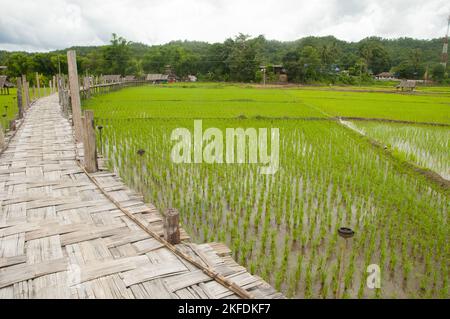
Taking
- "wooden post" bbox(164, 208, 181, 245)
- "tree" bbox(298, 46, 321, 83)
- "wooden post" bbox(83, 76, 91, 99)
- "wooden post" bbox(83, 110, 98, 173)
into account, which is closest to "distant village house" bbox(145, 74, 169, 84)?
"tree" bbox(298, 46, 321, 83)

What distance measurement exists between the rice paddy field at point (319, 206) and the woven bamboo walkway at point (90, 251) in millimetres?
746

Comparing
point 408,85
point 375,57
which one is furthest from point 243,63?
point 375,57

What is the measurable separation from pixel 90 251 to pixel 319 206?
3524 millimetres

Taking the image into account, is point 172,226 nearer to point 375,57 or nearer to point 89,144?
point 89,144

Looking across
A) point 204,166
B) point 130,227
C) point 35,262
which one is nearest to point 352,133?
point 204,166

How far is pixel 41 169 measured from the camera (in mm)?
5695

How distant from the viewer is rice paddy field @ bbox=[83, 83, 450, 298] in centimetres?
352

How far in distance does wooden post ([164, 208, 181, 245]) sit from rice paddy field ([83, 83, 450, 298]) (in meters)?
0.85

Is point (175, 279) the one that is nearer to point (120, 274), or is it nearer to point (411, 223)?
point (120, 274)

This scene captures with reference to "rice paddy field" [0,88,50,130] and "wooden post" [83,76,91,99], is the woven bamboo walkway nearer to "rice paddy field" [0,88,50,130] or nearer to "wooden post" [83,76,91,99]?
"rice paddy field" [0,88,50,130]

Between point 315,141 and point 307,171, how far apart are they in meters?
2.96

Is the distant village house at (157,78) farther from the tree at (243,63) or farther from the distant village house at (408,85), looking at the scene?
the distant village house at (408,85)

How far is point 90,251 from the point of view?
126 inches

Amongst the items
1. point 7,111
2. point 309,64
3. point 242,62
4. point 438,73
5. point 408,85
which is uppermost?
point 242,62
